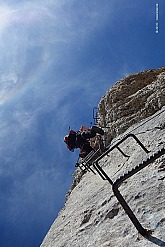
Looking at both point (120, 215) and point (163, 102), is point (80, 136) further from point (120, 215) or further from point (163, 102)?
point (120, 215)

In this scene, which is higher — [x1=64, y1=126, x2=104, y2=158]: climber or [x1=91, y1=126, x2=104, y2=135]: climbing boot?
[x1=64, y1=126, x2=104, y2=158]: climber

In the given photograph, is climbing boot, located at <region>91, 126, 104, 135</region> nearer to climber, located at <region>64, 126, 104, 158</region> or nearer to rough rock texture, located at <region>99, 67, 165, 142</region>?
rough rock texture, located at <region>99, 67, 165, 142</region>

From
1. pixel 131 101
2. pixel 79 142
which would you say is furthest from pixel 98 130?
pixel 131 101

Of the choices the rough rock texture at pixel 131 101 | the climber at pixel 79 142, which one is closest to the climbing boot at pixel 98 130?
the rough rock texture at pixel 131 101

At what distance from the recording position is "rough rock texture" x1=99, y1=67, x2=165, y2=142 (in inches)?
571

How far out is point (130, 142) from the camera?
11977 millimetres

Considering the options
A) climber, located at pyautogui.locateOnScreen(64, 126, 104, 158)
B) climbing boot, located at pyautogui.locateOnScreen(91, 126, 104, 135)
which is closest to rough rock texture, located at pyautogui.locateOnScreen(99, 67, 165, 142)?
climbing boot, located at pyautogui.locateOnScreen(91, 126, 104, 135)

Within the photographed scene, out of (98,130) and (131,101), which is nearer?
(98,130)

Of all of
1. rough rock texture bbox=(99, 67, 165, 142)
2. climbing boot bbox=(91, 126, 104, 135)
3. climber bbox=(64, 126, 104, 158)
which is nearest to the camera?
rough rock texture bbox=(99, 67, 165, 142)

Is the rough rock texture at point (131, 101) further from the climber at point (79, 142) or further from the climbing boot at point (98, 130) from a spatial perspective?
the climber at point (79, 142)

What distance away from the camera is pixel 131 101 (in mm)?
→ 17484

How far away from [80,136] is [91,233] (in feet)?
42.5

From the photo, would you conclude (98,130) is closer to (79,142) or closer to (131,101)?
(79,142)

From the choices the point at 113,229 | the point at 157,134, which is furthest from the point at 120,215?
the point at 157,134
